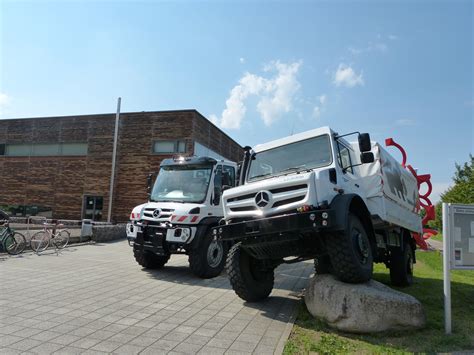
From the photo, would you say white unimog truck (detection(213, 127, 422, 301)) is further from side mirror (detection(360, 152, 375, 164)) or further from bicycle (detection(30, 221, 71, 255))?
bicycle (detection(30, 221, 71, 255))

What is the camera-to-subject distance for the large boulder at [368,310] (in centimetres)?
467

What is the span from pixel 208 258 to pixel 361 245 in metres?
4.44

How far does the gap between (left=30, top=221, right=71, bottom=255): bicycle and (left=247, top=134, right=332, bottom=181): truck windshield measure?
8.66 metres

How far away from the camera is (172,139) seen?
2519 centimetres

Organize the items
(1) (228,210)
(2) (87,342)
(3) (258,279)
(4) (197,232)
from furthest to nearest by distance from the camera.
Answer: (4) (197,232)
(3) (258,279)
(1) (228,210)
(2) (87,342)

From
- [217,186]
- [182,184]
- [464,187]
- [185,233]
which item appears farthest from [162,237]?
[464,187]

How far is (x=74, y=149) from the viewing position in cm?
2838

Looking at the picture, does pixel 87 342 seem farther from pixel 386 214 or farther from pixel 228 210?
pixel 386 214

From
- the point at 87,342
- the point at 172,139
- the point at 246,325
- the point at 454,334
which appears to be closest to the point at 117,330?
the point at 87,342

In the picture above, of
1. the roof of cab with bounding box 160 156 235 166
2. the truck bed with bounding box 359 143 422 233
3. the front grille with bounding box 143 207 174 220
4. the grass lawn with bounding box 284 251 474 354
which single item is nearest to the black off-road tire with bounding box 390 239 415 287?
the truck bed with bounding box 359 143 422 233

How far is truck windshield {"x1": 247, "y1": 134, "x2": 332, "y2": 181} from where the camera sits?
5867mm

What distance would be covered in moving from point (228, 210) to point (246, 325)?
5.87 ft

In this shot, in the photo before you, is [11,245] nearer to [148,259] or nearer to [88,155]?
[148,259]

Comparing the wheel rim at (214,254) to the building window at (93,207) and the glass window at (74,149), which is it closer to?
the building window at (93,207)
